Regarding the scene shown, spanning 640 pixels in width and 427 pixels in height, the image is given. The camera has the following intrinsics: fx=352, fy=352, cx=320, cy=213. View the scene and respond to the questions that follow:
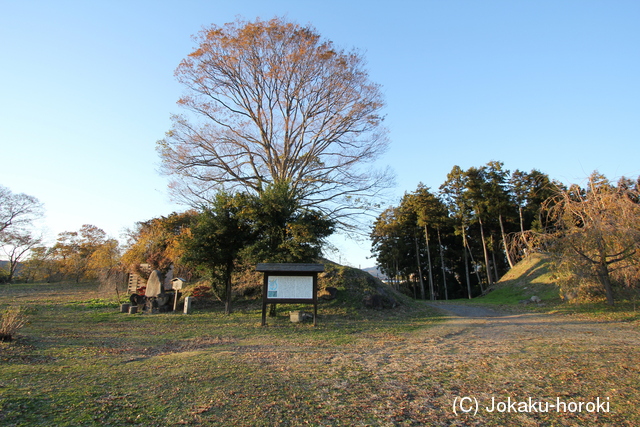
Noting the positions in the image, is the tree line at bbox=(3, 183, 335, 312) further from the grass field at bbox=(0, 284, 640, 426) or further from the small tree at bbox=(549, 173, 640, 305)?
the small tree at bbox=(549, 173, 640, 305)

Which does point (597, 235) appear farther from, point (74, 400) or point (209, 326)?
point (74, 400)

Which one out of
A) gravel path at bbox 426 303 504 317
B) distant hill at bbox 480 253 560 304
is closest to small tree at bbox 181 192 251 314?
gravel path at bbox 426 303 504 317

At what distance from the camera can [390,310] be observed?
13758mm

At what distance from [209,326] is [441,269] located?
32464 millimetres

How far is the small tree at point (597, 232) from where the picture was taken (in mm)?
11516

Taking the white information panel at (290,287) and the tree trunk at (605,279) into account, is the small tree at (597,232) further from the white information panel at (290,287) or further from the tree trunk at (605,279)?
the white information panel at (290,287)

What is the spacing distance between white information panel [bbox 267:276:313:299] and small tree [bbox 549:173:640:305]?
9253 millimetres

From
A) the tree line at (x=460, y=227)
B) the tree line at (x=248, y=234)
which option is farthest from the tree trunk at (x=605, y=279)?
the tree line at (x=248, y=234)

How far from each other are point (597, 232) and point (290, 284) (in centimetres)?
1041

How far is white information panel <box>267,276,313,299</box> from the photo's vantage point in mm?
10883

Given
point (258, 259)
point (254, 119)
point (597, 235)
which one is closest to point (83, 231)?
point (254, 119)

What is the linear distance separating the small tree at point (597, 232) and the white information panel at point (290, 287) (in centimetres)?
925

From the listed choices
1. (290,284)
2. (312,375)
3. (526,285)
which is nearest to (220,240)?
(290,284)

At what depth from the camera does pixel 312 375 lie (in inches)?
205
